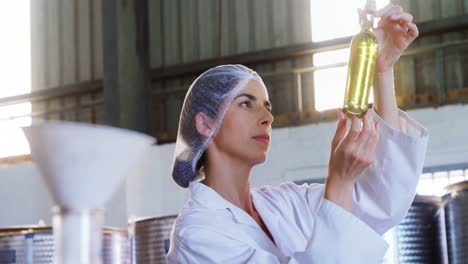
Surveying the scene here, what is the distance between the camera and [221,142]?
2.69 meters

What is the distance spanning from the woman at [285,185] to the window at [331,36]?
6.13m

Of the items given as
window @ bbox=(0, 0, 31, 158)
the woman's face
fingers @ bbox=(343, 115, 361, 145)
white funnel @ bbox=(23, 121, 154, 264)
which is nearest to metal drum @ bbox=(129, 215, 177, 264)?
the woman's face

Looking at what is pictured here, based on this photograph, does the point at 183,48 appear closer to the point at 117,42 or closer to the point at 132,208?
the point at 117,42

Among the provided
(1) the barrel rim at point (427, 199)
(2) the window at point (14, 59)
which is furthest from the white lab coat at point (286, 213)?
(2) the window at point (14, 59)

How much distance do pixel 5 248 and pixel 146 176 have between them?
3.43m

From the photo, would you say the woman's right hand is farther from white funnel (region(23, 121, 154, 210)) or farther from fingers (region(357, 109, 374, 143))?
white funnel (region(23, 121, 154, 210))

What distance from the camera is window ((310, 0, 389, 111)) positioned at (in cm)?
898

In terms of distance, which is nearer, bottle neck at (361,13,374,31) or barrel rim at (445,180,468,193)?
bottle neck at (361,13,374,31)

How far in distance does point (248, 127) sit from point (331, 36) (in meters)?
6.93

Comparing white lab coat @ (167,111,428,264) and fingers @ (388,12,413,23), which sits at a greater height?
fingers @ (388,12,413,23)

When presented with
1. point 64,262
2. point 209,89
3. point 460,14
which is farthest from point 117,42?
point 64,262

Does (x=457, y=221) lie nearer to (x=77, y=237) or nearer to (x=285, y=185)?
(x=285, y=185)

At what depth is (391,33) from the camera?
7.88ft

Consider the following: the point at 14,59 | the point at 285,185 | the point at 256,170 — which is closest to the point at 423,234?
the point at 285,185
